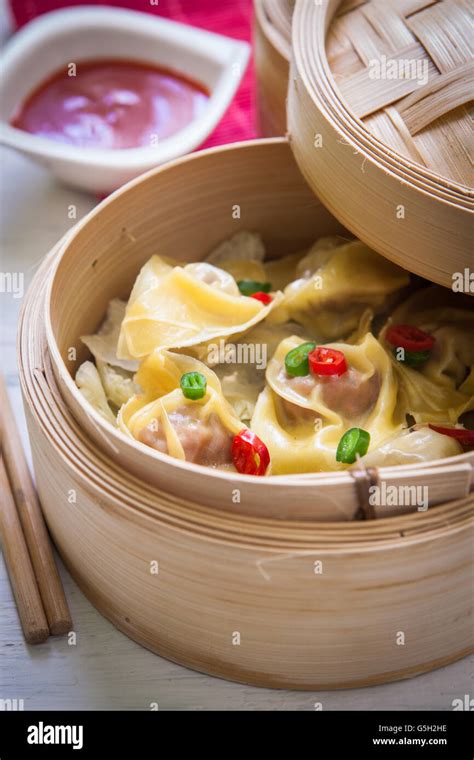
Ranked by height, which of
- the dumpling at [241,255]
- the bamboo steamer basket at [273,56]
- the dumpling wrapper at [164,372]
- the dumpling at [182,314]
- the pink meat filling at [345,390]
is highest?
the bamboo steamer basket at [273,56]

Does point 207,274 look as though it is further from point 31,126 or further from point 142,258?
point 31,126

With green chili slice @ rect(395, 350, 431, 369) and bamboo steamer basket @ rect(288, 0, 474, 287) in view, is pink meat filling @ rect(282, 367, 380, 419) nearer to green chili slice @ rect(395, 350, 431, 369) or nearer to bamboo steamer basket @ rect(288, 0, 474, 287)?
green chili slice @ rect(395, 350, 431, 369)

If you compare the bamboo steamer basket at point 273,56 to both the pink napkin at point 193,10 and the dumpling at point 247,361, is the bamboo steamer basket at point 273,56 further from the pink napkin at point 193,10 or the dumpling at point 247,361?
the pink napkin at point 193,10

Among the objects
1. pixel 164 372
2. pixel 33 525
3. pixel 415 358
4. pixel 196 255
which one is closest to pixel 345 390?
pixel 415 358

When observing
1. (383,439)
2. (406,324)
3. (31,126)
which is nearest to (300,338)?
(406,324)

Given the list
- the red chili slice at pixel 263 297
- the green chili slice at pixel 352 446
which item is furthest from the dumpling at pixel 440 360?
the red chili slice at pixel 263 297

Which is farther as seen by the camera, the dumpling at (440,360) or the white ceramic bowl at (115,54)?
the white ceramic bowl at (115,54)

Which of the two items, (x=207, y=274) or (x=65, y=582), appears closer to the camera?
(x=65, y=582)
